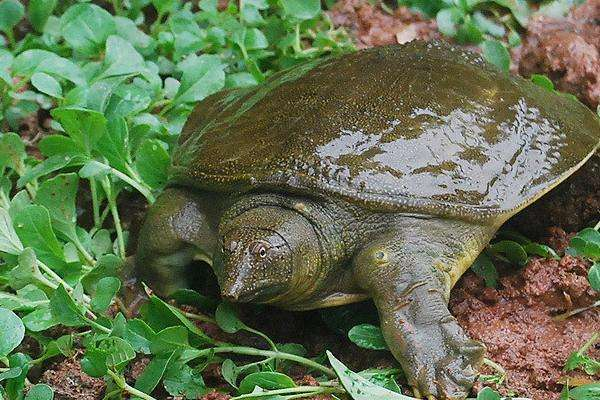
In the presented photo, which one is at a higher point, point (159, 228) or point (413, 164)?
point (413, 164)

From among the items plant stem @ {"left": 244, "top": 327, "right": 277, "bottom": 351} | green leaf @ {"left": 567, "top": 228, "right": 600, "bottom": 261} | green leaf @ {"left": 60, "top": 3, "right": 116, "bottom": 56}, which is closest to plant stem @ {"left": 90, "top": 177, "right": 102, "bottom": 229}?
green leaf @ {"left": 60, "top": 3, "right": 116, "bottom": 56}

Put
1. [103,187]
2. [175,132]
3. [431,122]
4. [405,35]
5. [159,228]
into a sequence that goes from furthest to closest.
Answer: [405,35] → [175,132] → [103,187] → [159,228] → [431,122]

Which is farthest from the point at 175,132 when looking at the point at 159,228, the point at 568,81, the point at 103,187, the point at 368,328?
the point at 568,81

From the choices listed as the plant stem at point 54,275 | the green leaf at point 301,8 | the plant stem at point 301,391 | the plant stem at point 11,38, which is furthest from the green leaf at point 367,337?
the plant stem at point 11,38

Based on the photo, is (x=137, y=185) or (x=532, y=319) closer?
(x=532, y=319)

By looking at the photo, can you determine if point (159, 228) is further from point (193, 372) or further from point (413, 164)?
point (413, 164)

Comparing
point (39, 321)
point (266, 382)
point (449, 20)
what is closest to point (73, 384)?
point (39, 321)

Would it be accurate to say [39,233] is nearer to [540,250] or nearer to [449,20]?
[540,250]
